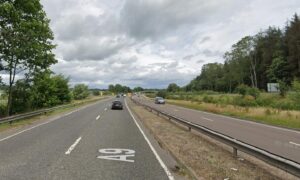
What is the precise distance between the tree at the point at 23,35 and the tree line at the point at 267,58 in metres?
44.8

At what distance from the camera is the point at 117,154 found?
33.3 ft

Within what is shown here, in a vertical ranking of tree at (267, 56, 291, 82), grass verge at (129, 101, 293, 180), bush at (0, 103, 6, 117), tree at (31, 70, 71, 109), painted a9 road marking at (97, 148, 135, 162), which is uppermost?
tree at (267, 56, 291, 82)

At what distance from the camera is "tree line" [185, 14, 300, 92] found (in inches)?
3093

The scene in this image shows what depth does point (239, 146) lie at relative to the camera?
920 cm

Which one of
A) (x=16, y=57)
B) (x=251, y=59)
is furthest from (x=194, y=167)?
(x=251, y=59)

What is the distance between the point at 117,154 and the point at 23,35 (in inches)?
897

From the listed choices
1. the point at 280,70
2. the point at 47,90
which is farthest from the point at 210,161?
the point at 280,70

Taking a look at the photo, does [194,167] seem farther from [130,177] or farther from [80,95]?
[80,95]

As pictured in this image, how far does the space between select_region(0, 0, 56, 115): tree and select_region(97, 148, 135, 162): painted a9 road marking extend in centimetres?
2076

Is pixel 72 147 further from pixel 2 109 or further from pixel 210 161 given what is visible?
pixel 2 109

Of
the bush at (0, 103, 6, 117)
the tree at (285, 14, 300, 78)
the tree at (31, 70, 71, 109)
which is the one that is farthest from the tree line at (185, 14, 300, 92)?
the bush at (0, 103, 6, 117)

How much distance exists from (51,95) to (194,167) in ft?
138

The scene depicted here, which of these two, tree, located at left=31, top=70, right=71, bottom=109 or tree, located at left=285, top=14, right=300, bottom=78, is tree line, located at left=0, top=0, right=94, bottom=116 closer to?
tree, located at left=31, top=70, right=71, bottom=109

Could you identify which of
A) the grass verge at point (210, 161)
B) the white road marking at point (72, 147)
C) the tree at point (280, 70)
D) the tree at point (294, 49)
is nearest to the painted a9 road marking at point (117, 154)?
the white road marking at point (72, 147)
